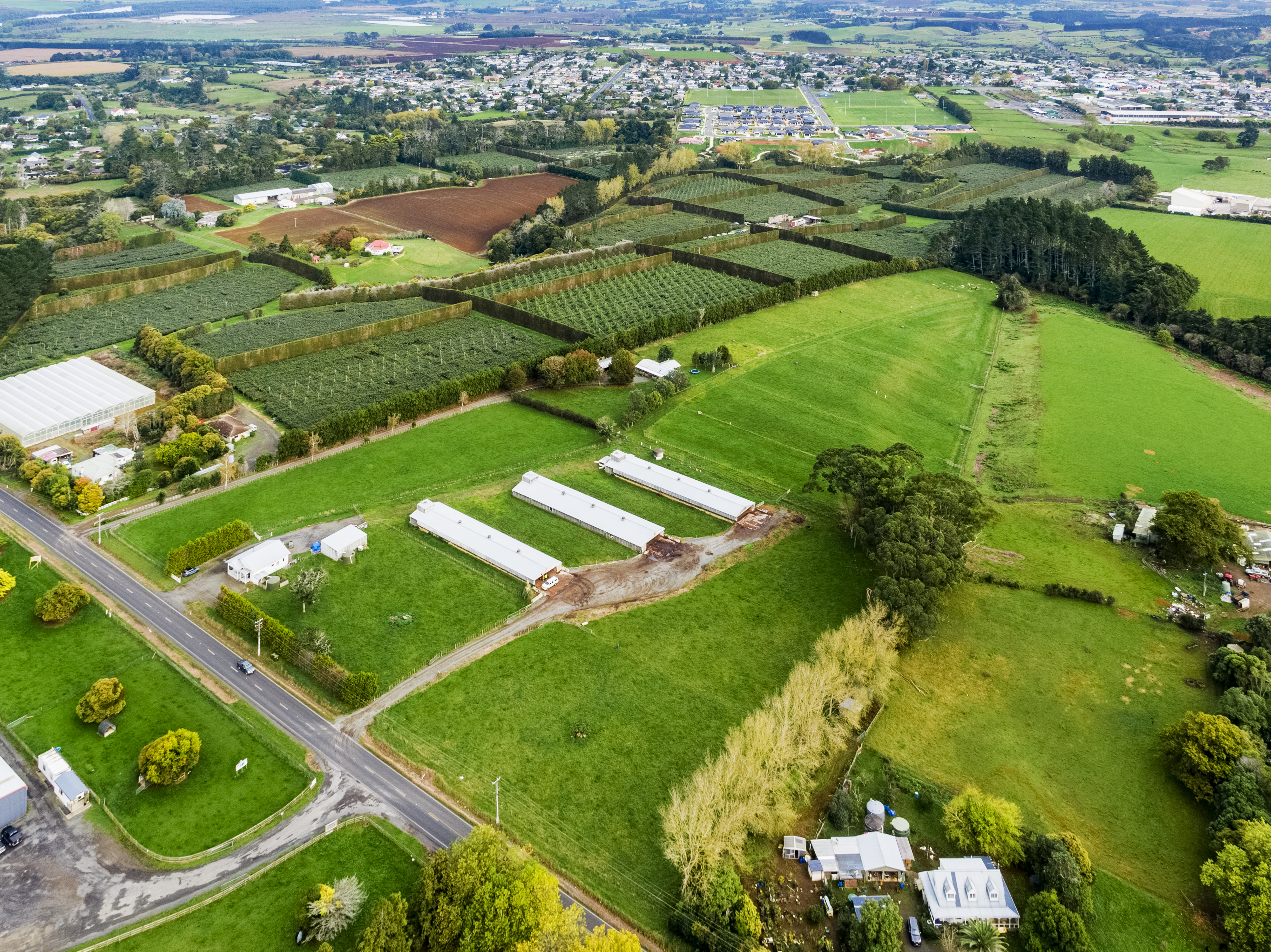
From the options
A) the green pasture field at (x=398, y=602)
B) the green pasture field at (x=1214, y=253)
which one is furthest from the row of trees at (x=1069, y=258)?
the green pasture field at (x=398, y=602)

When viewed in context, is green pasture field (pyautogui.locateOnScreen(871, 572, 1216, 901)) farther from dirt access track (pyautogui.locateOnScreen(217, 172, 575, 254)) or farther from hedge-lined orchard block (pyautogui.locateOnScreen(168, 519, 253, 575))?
dirt access track (pyautogui.locateOnScreen(217, 172, 575, 254))

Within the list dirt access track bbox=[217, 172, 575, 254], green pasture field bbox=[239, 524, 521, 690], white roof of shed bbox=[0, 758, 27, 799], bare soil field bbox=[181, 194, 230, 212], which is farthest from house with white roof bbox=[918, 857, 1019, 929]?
bare soil field bbox=[181, 194, 230, 212]

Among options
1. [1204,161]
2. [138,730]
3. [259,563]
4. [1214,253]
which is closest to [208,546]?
[259,563]

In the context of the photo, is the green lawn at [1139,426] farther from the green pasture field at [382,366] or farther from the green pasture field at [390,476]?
the green pasture field at [382,366]

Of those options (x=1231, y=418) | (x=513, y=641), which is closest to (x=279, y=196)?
(x=513, y=641)

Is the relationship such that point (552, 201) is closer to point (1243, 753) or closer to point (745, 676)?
point (745, 676)

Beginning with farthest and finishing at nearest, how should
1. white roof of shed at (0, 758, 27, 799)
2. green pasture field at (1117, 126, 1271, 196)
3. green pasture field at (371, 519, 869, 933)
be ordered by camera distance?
green pasture field at (1117, 126, 1271, 196)
green pasture field at (371, 519, 869, 933)
white roof of shed at (0, 758, 27, 799)

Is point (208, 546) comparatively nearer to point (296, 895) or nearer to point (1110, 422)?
point (296, 895)
